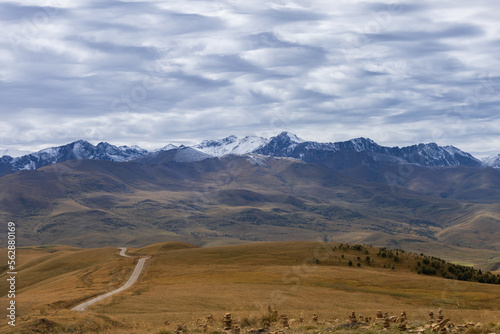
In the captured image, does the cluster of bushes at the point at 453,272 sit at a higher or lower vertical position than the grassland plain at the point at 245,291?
lower

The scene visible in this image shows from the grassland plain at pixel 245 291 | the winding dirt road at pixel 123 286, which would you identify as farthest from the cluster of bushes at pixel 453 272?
the winding dirt road at pixel 123 286

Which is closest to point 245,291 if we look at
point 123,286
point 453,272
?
point 123,286

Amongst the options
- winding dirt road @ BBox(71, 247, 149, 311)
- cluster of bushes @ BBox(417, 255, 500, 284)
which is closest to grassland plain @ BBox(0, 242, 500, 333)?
winding dirt road @ BBox(71, 247, 149, 311)

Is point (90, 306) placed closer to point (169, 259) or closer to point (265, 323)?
point (265, 323)

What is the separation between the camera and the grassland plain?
1209 inches

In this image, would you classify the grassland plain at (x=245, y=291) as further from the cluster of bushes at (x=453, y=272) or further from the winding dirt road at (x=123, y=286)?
the cluster of bushes at (x=453, y=272)

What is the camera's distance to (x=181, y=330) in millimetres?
27344

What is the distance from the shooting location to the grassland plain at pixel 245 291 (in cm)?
3072

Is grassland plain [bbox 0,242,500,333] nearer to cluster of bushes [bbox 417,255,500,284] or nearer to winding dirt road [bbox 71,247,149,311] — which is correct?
winding dirt road [bbox 71,247,149,311]

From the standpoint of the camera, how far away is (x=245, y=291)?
51281mm

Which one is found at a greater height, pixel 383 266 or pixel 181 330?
pixel 181 330

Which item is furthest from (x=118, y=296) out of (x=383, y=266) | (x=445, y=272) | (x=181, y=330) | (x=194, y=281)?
(x=445, y=272)

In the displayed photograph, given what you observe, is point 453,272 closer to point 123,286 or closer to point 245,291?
point 245,291

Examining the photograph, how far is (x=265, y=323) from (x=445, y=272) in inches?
2110
